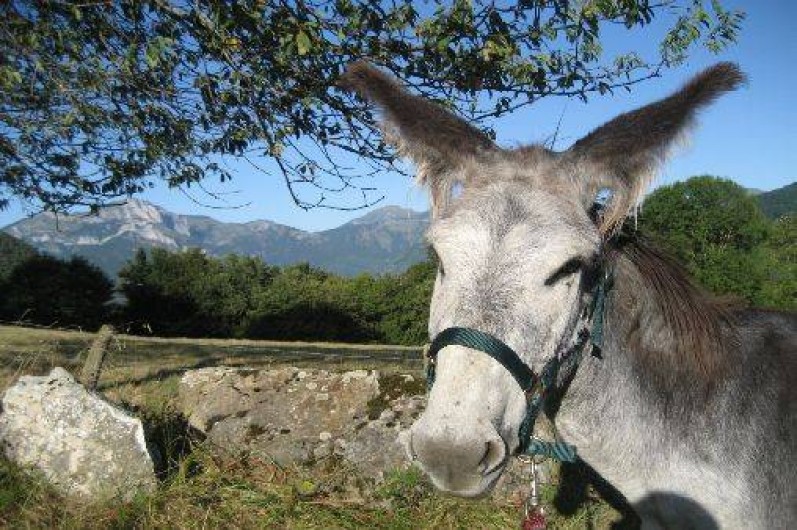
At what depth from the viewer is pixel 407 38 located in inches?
220

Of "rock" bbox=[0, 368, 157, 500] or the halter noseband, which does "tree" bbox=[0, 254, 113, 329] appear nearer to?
"rock" bbox=[0, 368, 157, 500]

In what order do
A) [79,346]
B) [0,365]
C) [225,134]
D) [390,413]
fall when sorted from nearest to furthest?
[390,413] → [225,134] → [0,365] → [79,346]

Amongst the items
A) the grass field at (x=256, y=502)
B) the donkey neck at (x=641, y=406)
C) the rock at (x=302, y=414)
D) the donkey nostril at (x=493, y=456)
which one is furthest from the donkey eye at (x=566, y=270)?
the rock at (x=302, y=414)

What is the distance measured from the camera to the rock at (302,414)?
205 inches

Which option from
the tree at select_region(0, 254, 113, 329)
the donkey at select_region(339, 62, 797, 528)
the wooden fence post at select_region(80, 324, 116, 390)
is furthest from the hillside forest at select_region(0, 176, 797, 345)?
the donkey at select_region(339, 62, 797, 528)

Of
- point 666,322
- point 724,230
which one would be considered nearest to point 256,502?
point 666,322

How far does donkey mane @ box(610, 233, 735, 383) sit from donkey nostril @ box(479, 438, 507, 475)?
52.6 inches

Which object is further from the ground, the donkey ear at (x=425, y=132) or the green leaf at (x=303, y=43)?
the green leaf at (x=303, y=43)

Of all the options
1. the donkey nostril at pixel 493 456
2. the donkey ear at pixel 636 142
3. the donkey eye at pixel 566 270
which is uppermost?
the donkey ear at pixel 636 142

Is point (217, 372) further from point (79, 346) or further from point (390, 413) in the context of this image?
point (79, 346)

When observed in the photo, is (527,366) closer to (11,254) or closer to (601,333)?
(601,333)

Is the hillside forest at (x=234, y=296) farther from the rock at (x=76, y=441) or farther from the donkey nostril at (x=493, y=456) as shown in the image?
the donkey nostril at (x=493, y=456)

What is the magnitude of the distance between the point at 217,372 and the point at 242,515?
220 cm

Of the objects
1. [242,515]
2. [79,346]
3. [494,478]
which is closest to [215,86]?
[242,515]
